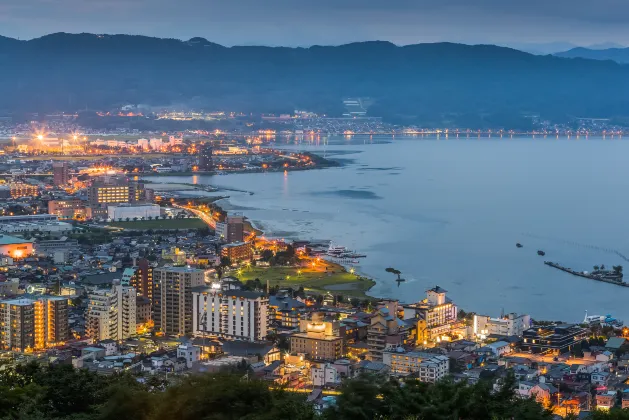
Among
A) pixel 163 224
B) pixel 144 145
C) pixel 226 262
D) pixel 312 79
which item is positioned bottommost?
pixel 163 224

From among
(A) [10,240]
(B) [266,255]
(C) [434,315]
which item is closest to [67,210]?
(A) [10,240]

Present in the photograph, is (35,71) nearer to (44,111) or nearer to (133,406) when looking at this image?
(44,111)

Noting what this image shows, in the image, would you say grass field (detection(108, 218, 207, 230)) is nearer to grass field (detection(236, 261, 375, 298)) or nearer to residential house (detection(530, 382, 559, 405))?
grass field (detection(236, 261, 375, 298))

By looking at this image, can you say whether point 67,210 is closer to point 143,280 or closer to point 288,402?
point 143,280

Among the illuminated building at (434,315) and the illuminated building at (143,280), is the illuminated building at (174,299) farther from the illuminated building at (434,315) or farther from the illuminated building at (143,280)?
the illuminated building at (434,315)

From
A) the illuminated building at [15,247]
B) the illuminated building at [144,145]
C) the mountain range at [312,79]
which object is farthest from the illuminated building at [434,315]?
the mountain range at [312,79]
